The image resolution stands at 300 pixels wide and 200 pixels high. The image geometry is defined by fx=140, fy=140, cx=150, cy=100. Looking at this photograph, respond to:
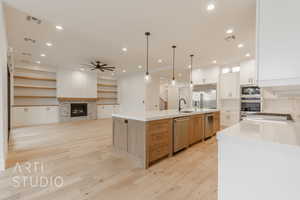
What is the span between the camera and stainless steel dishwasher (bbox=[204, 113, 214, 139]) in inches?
162

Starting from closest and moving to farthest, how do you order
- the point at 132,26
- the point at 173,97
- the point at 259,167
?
the point at 259,167
the point at 132,26
the point at 173,97

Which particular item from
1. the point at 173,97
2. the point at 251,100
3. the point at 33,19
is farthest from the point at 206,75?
the point at 33,19

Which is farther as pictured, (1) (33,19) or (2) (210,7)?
(1) (33,19)

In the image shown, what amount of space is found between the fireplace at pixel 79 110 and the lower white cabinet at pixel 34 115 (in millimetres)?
747

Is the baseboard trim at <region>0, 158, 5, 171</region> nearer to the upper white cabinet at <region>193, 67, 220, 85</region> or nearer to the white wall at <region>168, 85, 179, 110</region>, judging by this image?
the upper white cabinet at <region>193, 67, 220, 85</region>

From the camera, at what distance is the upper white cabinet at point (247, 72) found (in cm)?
511

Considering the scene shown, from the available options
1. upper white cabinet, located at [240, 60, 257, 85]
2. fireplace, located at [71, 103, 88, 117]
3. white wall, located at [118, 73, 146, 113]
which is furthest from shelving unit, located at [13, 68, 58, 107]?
upper white cabinet, located at [240, 60, 257, 85]

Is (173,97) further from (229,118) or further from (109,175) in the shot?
(109,175)

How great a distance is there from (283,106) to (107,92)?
8.77m

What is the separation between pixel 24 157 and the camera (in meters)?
2.84

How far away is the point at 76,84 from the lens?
750 centimetres

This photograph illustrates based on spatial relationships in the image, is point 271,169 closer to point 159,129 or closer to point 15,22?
point 159,129

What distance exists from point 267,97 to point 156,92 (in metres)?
5.40

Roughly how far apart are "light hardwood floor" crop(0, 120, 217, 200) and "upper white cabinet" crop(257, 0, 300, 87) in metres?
1.62
